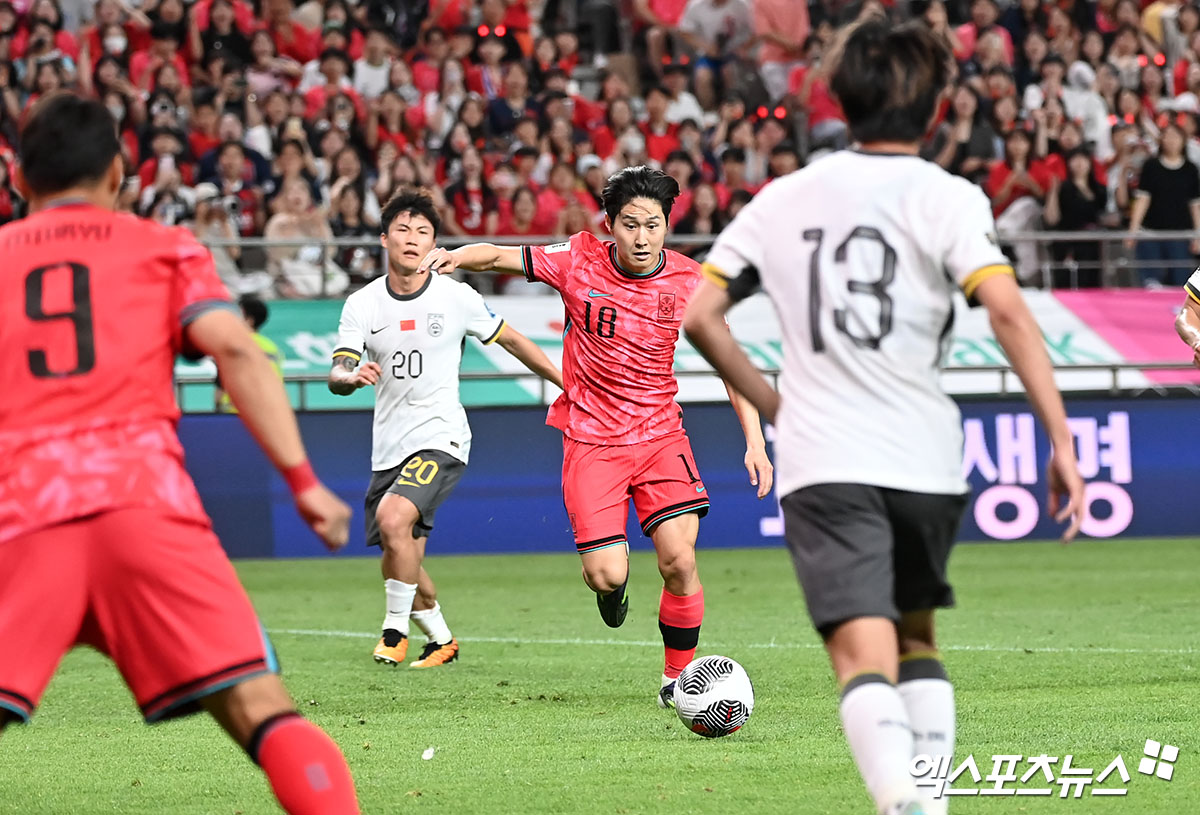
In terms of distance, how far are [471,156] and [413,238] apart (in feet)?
27.1

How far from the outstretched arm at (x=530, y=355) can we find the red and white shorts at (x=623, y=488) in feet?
3.13

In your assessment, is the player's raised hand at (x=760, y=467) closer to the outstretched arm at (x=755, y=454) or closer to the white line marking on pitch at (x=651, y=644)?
the outstretched arm at (x=755, y=454)

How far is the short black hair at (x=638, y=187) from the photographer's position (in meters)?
7.93

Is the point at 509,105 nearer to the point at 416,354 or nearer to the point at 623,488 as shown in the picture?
the point at 416,354

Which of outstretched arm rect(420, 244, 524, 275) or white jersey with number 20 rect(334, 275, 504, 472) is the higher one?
outstretched arm rect(420, 244, 524, 275)

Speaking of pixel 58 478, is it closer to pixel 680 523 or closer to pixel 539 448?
pixel 680 523

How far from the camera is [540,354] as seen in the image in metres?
9.39

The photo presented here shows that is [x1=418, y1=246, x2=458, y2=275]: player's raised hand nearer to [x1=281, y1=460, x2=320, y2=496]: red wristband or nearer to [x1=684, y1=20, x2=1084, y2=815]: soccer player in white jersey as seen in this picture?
[x1=684, y1=20, x2=1084, y2=815]: soccer player in white jersey

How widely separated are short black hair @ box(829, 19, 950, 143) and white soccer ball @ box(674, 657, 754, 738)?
123 inches

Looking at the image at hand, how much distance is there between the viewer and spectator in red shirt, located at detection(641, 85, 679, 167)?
765 inches

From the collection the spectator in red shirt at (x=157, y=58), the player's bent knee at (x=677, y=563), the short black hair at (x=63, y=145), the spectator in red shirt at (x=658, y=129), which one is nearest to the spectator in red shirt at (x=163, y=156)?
the spectator in red shirt at (x=157, y=58)

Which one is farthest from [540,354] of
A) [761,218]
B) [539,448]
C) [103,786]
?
[539,448]

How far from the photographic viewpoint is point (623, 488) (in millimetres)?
8188

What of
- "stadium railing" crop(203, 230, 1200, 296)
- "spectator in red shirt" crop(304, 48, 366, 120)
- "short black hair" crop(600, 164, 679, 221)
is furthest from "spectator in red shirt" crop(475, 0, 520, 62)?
"short black hair" crop(600, 164, 679, 221)
